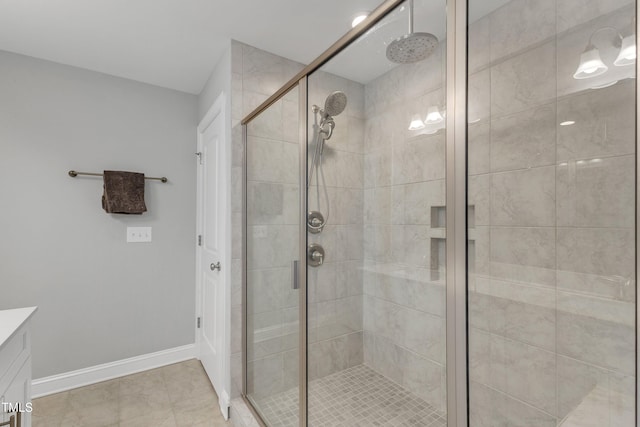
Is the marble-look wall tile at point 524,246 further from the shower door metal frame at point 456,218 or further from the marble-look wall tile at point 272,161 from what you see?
the marble-look wall tile at point 272,161

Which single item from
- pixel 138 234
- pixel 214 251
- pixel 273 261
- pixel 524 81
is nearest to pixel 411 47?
pixel 524 81

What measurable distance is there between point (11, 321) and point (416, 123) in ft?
5.64

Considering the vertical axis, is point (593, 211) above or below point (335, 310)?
above

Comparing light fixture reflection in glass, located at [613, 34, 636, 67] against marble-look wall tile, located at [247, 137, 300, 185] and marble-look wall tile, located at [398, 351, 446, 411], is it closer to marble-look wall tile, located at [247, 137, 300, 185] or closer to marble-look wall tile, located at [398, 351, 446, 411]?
marble-look wall tile, located at [398, 351, 446, 411]

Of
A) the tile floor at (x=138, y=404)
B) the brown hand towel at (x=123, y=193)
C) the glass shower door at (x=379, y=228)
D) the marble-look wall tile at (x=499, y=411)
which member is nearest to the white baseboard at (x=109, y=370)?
the tile floor at (x=138, y=404)

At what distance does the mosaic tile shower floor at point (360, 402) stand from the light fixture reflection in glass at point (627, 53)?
3.70 ft

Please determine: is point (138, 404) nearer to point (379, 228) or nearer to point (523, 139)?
point (379, 228)

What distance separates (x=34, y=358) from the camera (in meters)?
2.18

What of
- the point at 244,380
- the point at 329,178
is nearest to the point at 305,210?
the point at 329,178

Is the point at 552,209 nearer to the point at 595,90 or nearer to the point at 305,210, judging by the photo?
the point at 595,90

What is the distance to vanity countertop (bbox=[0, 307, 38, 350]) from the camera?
109cm

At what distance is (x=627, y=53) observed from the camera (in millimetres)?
664

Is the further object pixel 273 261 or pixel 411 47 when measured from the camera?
pixel 273 261

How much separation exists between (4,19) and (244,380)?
2564 millimetres
